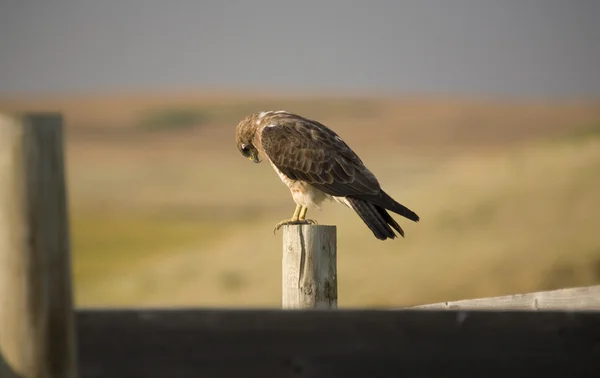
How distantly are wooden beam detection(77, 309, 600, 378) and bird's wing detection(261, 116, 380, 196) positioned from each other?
4.02 metres

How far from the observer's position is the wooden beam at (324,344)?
2.61 metres

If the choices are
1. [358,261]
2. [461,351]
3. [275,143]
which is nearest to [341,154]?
[275,143]

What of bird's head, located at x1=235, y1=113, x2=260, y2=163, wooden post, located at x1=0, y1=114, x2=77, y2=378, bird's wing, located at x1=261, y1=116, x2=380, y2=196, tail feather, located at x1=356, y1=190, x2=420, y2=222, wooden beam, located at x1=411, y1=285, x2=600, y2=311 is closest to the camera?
wooden post, located at x1=0, y1=114, x2=77, y2=378

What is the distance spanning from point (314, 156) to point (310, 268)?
2499mm

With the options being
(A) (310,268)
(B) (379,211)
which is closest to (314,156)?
(B) (379,211)

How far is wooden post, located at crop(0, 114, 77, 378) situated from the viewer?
2.53 m

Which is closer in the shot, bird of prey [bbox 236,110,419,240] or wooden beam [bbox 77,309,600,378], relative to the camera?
wooden beam [bbox 77,309,600,378]

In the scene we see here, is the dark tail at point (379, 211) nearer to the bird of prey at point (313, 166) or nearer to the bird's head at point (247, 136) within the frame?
the bird of prey at point (313, 166)

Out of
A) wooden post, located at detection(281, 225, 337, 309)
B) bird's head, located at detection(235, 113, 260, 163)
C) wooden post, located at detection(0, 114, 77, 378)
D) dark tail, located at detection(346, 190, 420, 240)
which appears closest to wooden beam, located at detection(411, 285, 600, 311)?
wooden post, located at detection(281, 225, 337, 309)

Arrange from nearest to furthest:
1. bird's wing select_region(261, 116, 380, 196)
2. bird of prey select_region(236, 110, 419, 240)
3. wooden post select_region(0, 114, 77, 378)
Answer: wooden post select_region(0, 114, 77, 378) < bird of prey select_region(236, 110, 419, 240) < bird's wing select_region(261, 116, 380, 196)

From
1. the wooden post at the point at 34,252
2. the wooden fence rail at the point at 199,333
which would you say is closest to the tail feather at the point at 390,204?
the wooden fence rail at the point at 199,333

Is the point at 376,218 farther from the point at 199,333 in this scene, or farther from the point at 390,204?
the point at 199,333

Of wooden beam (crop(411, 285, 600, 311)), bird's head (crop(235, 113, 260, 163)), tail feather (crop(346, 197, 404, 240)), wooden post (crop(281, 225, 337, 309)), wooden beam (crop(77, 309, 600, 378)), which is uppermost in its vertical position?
bird's head (crop(235, 113, 260, 163))

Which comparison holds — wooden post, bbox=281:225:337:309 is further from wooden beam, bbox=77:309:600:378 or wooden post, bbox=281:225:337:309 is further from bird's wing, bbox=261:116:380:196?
bird's wing, bbox=261:116:380:196
